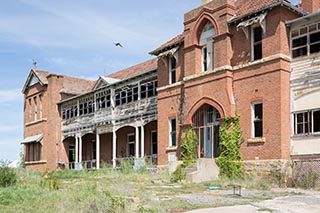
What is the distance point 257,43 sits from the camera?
2205 cm

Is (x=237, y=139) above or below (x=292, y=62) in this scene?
below

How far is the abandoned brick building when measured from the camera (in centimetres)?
2039

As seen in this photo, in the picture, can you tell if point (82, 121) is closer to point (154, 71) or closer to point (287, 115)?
point (154, 71)

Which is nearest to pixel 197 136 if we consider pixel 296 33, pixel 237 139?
pixel 237 139

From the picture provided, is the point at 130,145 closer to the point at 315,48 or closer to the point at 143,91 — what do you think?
the point at 143,91

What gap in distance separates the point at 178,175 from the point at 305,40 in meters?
9.10

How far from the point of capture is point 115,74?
41156 millimetres

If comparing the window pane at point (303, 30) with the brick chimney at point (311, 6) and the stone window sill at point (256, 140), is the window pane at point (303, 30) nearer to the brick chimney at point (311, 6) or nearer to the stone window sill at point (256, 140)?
the brick chimney at point (311, 6)

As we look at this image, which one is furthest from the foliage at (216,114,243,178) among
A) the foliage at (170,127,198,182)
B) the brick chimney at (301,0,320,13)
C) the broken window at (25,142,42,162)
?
the broken window at (25,142,42,162)

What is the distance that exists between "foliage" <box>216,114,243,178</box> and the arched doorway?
63.2 inches

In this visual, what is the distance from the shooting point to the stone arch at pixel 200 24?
2395 centimetres

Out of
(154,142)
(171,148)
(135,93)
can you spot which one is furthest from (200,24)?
(154,142)

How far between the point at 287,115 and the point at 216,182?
4624 millimetres

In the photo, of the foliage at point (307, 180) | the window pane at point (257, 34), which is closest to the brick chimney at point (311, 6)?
the window pane at point (257, 34)
